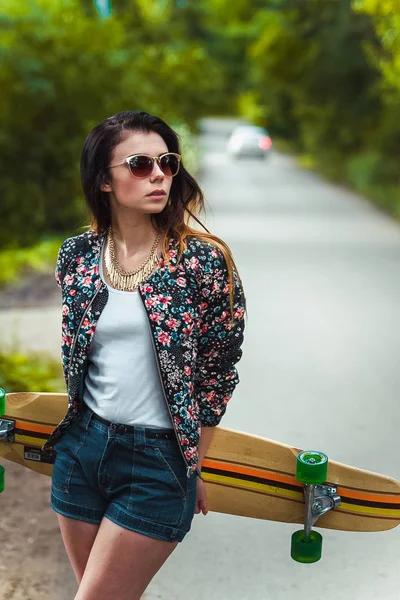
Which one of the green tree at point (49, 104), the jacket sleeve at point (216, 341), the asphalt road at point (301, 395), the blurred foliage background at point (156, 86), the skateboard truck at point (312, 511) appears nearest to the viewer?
the jacket sleeve at point (216, 341)

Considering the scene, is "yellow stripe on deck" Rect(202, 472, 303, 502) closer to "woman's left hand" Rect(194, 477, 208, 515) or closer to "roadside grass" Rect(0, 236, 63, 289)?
"woman's left hand" Rect(194, 477, 208, 515)

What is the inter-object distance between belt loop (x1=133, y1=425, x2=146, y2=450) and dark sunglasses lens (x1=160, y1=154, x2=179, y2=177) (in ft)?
2.36

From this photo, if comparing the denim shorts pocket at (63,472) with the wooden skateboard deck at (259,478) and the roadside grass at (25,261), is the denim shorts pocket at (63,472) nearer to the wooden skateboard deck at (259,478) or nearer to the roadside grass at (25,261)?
the wooden skateboard deck at (259,478)

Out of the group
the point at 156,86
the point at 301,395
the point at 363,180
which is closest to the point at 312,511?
the point at 301,395

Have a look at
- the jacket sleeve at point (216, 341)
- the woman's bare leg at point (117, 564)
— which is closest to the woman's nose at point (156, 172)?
the jacket sleeve at point (216, 341)

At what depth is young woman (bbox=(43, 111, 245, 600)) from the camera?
2.51 metres

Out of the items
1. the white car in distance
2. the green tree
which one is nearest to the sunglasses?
the green tree

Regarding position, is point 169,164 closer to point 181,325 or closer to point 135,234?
point 135,234

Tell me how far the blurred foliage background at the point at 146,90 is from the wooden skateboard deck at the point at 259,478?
3.06 ft

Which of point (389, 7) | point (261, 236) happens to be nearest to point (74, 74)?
point (261, 236)

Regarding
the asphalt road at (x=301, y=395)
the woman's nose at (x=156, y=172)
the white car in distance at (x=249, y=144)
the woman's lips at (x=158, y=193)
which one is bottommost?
the asphalt road at (x=301, y=395)

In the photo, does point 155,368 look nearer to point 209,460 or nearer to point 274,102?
point 209,460

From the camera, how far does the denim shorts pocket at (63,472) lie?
262cm

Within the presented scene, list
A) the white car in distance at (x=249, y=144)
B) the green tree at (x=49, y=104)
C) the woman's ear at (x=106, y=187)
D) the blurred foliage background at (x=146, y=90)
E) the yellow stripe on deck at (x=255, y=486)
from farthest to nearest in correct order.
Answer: the white car in distance at (x=249, y=144) → the blurred foliage background at (x=146, y=90) → the green tree at (x=49, y=104) → the yellow stripe on deck at (x=255, y=486) → the woman's ear at (x=106, y=187)
